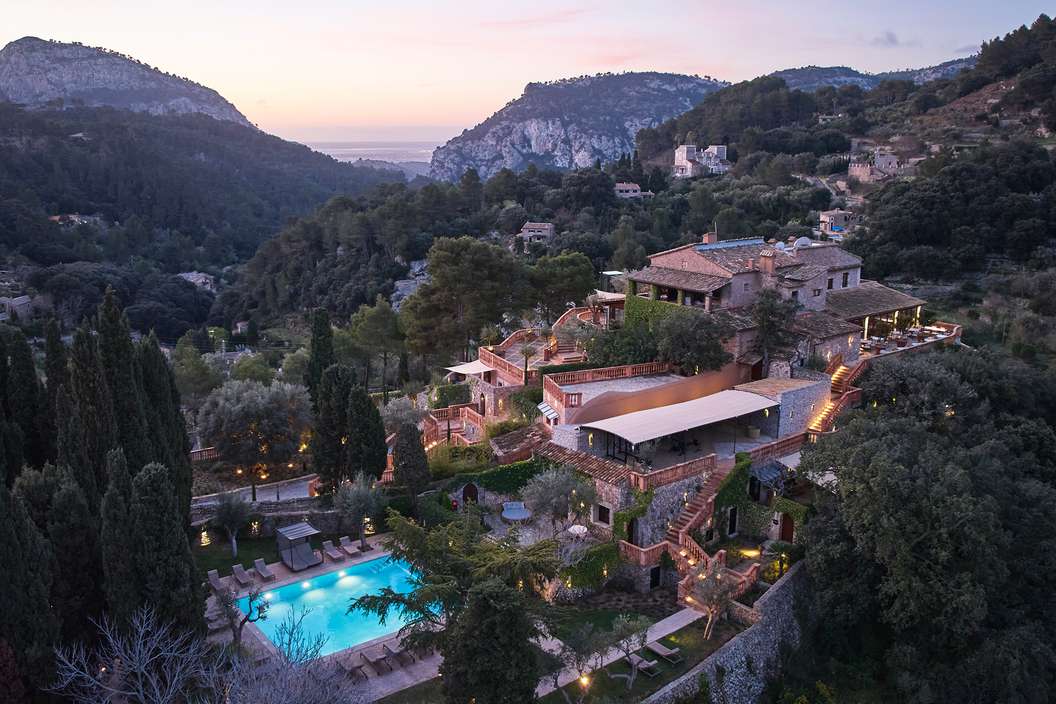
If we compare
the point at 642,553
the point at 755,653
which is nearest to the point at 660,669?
the point at 755,653

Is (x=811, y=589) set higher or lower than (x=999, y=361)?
lower

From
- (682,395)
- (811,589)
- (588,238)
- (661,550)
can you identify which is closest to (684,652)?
(661,550)

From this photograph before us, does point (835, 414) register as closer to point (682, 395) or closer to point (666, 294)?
point (682, 395)

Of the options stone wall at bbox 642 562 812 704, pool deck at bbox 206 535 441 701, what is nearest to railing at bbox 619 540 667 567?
stone wall at bbox 642 562 812 704

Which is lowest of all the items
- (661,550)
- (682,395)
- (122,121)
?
(661,550)

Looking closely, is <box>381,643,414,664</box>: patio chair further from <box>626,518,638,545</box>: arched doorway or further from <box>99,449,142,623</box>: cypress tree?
<box>626,518,638,545</box>: arched doorway

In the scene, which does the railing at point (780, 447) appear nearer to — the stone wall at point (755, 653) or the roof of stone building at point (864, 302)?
the stone wall at point (755, 653)

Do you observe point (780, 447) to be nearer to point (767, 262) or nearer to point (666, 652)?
point (666, 652)

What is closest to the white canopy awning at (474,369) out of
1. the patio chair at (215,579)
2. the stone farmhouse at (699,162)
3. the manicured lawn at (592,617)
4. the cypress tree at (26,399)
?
the patio chair at (215,579)
